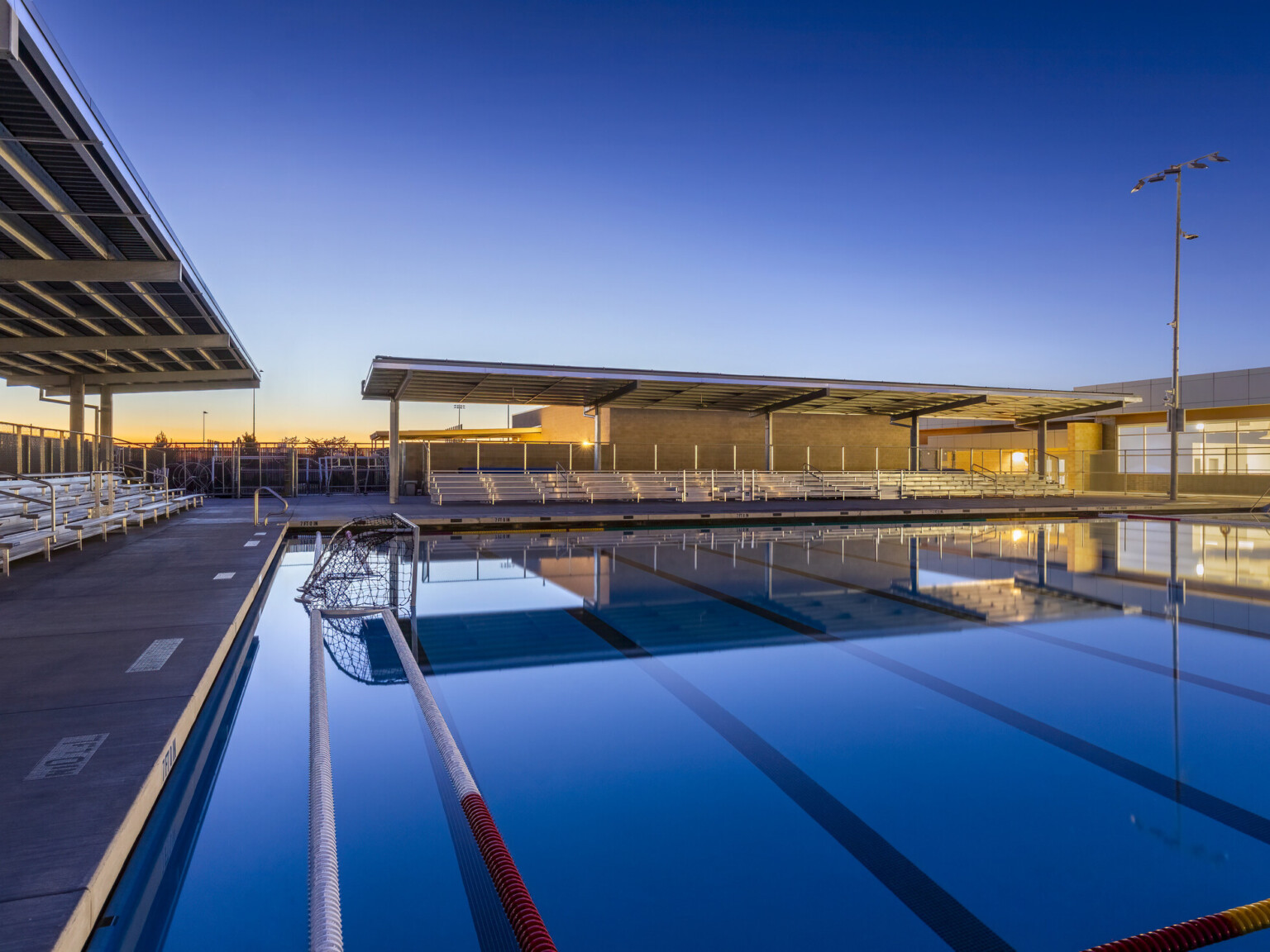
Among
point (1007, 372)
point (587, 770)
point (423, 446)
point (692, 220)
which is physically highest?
point (692, 220)

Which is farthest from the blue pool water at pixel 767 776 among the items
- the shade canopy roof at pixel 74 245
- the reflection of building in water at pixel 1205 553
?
the shade canopy roof at pixel 74 245

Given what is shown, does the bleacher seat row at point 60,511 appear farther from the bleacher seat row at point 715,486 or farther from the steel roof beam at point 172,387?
the bleacher seat row at point 715,486

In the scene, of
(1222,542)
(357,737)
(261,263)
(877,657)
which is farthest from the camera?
(261,263)

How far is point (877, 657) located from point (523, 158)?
17030 mm

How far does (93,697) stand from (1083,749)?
17.8 ft

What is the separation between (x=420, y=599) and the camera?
8.38 metres

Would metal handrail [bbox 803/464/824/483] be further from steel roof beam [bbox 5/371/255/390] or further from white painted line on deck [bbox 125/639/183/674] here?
white painted line on deck [bbox 125/639/183/674]

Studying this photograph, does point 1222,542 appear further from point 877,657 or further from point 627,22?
point 627,22

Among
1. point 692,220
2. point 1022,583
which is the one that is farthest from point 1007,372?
point 1022,583

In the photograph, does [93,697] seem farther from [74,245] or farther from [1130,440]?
[1130,440]

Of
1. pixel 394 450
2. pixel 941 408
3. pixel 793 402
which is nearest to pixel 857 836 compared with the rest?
pixel 394 450

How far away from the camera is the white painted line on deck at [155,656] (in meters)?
4.18

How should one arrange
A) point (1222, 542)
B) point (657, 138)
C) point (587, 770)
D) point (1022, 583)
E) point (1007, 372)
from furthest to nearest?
1. point (1007, 372)
2. point (657, 138)
3. point (1222, 542)
4. point (1022, 583)
5. point (587, 770)

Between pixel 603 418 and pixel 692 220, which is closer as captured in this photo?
pixel 692 220
